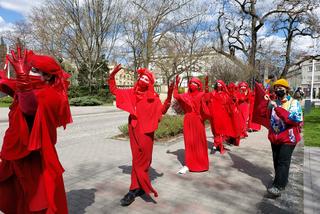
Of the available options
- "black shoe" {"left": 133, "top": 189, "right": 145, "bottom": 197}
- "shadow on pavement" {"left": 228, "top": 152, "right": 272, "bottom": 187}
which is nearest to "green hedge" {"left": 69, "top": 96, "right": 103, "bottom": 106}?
"shadow on pavement" {"left": 228, "top": 152, "right": 272, "bottom": 187}

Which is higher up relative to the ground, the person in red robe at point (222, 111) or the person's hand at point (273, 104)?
the person's hand at point (273, 104)

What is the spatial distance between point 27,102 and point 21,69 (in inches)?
12.4

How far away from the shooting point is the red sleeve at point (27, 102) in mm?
2820

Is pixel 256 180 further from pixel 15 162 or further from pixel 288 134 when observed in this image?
pixel 15 162

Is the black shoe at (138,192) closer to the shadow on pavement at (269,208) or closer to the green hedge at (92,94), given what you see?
the shadow on pavement at (269,208)

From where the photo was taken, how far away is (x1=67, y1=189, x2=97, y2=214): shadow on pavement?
14.8ft

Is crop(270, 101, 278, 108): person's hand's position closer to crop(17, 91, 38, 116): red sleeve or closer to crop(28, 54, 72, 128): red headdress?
crop(28, 54, 72, 128): red headdress

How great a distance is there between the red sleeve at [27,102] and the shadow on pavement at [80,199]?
2097 millimetres

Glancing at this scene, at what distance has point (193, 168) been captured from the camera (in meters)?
6.58

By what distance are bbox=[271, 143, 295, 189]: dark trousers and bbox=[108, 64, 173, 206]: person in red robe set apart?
6.44 feet

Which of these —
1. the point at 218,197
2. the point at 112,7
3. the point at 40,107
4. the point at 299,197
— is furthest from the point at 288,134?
the point at 112,7

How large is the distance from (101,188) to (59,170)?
7.84ft

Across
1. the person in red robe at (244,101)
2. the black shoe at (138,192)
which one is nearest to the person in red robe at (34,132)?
the black shoe at (138,192)

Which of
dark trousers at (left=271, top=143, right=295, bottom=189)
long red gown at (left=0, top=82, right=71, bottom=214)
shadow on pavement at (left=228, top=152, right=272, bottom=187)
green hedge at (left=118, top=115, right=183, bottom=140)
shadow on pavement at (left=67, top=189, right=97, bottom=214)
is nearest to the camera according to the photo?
long red gown at (left=0, top=82, right=71, bottom=214)
